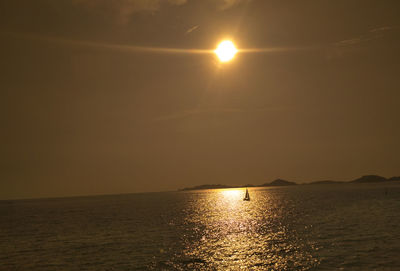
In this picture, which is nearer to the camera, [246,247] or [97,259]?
[97,259]

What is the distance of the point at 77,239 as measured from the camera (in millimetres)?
56344

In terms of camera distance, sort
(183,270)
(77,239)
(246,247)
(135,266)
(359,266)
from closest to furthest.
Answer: (359,266) < (183,270) < (135,266) < (246,247) < (77,239)

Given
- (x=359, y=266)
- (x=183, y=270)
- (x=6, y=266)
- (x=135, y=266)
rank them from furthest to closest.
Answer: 1. (x=6, y=266)
2. (x=135, y=266)
3. (x=183, y=270)
4. (x=359, y=266)

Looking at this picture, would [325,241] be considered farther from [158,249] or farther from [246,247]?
[158,249]

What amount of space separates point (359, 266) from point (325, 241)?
13.8 m

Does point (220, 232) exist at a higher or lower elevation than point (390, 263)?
higher

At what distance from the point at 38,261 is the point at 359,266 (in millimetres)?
38782

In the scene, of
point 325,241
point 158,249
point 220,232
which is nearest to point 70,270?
point 158,249

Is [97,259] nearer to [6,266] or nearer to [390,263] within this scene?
[6,266]

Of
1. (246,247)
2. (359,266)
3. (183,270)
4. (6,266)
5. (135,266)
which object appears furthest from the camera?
(246,247)

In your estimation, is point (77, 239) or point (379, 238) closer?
point (379, 238)

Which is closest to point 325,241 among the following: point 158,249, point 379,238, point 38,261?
point 379,238

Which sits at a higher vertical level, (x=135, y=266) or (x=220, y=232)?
(x=220, y=232)

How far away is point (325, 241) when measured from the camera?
43.3 metres
